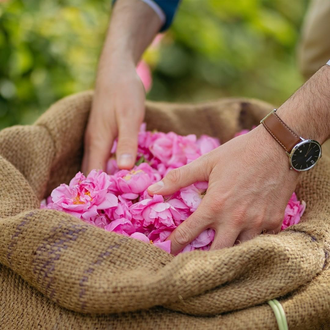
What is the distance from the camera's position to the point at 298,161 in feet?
3.75

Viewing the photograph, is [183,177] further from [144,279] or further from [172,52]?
[172,52]

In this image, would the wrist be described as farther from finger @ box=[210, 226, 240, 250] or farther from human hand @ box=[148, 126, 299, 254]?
finger @ box=[210, 226, 240, 250]

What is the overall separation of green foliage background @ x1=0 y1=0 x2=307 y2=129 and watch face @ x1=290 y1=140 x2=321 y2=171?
1.34m

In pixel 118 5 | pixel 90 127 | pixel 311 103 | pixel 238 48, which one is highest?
pixel 311 103

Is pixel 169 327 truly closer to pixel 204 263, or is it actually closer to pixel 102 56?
pixel 204 263

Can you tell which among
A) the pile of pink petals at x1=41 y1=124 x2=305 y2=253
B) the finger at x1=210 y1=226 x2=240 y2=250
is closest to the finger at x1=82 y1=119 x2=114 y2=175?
the pile of pink petals at x1=41 y1=124 x2=305 y2=253

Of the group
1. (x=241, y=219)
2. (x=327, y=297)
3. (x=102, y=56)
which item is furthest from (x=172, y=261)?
(x=102, y=56)

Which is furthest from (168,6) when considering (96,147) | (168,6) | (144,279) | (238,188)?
(144,279)

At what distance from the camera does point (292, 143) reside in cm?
112

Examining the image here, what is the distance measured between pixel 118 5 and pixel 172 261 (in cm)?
122

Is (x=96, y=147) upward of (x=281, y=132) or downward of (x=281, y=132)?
downward

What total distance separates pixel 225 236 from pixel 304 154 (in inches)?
11.8

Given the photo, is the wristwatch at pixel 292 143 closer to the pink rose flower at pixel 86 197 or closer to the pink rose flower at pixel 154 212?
the pink rose flower at pixel 154 212

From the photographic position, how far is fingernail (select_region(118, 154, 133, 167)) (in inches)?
53.2
